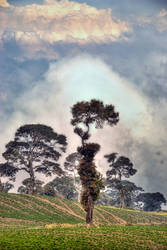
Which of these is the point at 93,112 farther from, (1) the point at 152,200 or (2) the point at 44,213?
(1) the point at 152,200

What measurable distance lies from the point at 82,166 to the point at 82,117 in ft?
26.9

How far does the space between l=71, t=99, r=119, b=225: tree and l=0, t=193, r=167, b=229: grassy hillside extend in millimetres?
5671

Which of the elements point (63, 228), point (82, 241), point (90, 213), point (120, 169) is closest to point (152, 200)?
point (120, 169)

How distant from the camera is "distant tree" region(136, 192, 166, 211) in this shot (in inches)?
4968

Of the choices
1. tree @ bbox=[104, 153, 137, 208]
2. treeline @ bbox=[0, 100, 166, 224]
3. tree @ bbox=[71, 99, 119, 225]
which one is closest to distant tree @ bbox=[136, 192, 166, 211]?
treeline @ bbox=[0, 100, 166, 224]

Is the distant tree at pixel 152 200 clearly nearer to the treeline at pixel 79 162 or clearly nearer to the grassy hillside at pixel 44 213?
the treeline at pixel 79 162

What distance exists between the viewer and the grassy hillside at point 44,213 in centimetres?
4088

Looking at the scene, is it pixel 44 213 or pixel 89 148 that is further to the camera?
pixel 44 213

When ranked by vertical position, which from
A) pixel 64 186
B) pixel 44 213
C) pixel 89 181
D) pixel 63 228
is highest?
pixel 64 186

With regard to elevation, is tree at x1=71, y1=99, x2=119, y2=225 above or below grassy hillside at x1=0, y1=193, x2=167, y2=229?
above

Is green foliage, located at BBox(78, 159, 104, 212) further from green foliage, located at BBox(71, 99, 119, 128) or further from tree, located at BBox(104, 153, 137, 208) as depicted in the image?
tree, located at BBox(104, 153, 137, 208)

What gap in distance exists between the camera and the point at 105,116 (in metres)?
39.4

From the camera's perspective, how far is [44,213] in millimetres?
48281

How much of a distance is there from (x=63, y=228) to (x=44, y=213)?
21.1 meters
